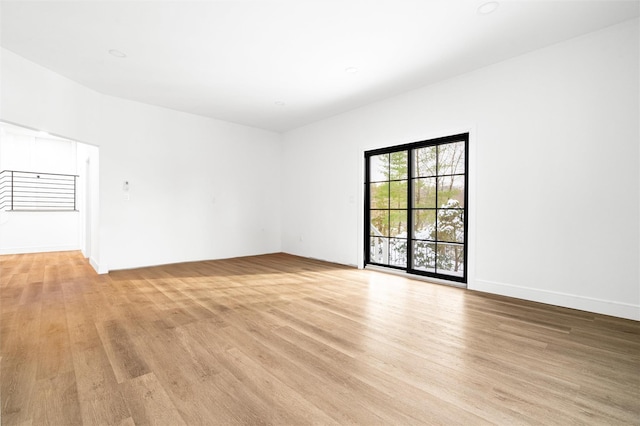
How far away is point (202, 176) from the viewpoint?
6020 mm

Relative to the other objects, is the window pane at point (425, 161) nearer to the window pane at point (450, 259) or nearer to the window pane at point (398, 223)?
the window pane at point (398, 223)

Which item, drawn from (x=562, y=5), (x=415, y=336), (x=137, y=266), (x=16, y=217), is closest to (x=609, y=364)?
(x=415, y=336)

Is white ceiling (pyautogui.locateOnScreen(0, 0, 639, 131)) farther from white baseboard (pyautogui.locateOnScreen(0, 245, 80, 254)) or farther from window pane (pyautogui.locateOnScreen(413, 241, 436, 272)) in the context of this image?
white baseboard (pyautogui.locateOnScreen(0, 245, 80, 254))

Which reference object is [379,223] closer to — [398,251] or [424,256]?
[398,251]

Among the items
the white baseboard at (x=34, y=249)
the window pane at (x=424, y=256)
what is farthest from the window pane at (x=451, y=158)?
the white baseboard at (x=34, y=249)

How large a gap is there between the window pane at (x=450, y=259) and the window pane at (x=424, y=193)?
0.66 m

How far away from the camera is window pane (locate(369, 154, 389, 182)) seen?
5.13m

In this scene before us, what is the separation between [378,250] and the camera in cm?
530

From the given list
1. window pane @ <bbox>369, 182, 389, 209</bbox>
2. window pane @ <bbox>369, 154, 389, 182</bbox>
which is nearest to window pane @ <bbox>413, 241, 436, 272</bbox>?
window pane @ <bbox>369, 182, 389, 209</bbox>

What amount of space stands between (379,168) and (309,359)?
12.6 ft

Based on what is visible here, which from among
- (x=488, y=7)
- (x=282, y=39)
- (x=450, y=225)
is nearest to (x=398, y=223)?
(x=450, y=225)

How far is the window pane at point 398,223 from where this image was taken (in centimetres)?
481

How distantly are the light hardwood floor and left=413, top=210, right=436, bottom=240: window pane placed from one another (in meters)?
1.00

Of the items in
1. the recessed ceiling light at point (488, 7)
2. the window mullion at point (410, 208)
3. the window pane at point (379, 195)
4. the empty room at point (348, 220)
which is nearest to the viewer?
the empty room at point (348, 220)
